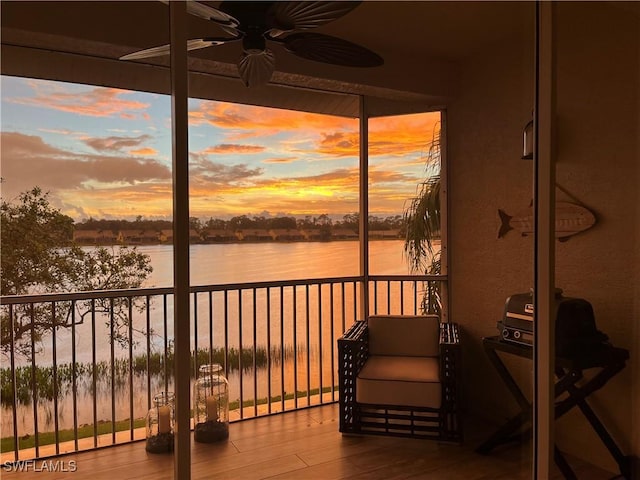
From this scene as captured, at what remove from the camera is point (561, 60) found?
87.5 inches

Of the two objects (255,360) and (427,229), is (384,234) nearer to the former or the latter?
(427,229)

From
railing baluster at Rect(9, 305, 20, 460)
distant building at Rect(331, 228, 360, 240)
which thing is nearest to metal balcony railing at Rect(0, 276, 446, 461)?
railing baluster at Rect(9, 305, 20, 460)

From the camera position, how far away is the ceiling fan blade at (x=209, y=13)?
1.71 metres

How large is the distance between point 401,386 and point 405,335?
50 cm

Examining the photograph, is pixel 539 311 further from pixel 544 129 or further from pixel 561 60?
pixel 561 60

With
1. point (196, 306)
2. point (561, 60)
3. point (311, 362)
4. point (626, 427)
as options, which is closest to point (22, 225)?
point (196, 306)

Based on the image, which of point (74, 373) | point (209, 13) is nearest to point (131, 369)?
point (74, 373)

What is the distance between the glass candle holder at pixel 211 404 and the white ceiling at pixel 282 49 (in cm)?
166

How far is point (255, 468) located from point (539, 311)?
1.70 meters

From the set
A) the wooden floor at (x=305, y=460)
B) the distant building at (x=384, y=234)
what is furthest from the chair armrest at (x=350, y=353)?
the distant building at (x=384, y=234)

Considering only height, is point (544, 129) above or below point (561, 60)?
below

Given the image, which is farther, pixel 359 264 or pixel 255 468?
pixel 359 264

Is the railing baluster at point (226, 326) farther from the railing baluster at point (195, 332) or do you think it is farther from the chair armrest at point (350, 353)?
the chair armrest at point (350, 353)

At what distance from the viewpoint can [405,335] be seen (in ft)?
10.4
